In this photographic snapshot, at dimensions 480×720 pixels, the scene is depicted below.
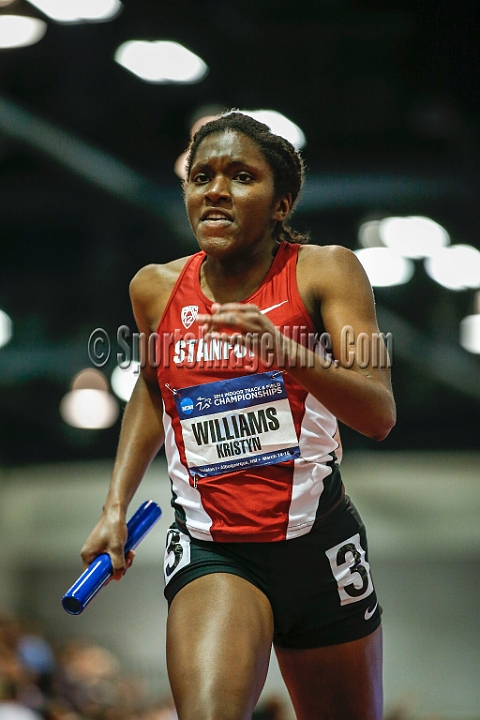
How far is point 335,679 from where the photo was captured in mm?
2586

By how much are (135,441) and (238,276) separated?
646 mm

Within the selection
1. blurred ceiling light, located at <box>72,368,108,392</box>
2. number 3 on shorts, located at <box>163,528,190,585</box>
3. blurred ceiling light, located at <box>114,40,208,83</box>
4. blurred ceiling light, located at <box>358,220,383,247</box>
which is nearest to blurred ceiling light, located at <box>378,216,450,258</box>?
blurred ceiling light, located at <box>358,220,383,247</box>

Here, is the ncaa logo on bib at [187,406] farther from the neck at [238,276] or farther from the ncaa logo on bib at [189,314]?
the neck at [238,276]

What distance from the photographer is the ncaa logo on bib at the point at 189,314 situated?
2.67 metres

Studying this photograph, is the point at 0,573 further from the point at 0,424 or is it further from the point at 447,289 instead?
the point at 447,289

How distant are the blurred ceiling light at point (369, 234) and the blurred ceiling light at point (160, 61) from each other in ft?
9.10

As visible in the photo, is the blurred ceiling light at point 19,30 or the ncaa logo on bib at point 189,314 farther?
the blurred ceiling light at point 19,30

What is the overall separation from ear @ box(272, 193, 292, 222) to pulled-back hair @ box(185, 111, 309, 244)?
0.05 ft

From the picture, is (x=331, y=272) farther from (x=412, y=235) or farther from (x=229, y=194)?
(x=412, y=235)

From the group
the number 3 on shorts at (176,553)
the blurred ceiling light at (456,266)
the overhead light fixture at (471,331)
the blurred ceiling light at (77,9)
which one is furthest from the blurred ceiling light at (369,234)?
the number 3 on shorts at (176,553)

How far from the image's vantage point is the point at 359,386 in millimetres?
2254

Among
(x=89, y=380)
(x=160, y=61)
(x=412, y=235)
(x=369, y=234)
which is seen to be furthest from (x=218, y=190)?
(x=89, y=380)

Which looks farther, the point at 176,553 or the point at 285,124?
the point at 285,124

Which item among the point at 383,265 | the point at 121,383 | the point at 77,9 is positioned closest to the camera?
the point at 77,9
